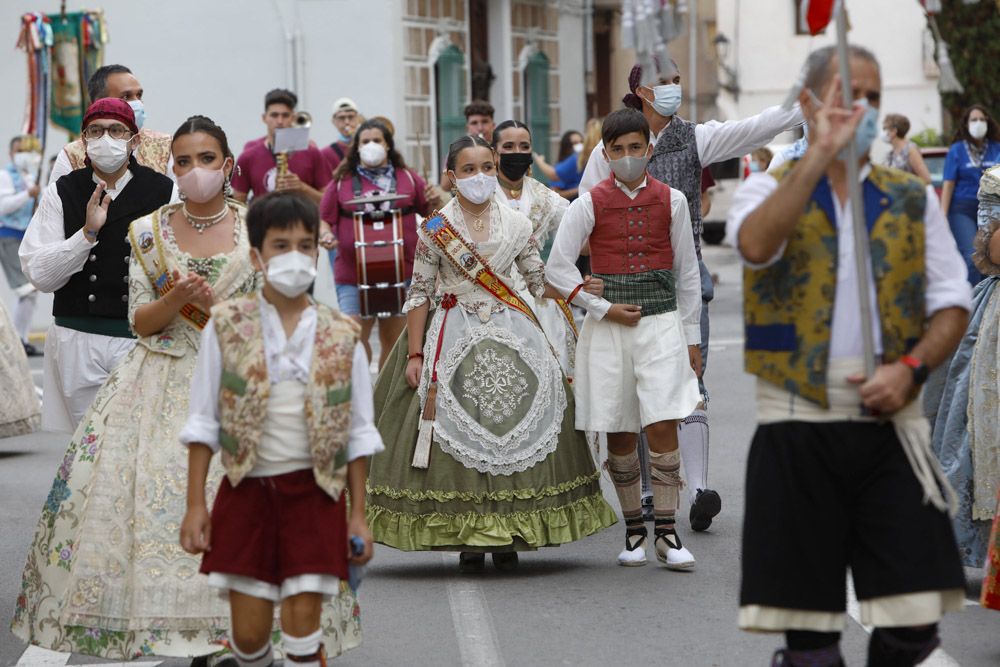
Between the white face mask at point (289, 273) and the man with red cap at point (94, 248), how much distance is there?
186 centimetres

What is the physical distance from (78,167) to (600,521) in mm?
2622

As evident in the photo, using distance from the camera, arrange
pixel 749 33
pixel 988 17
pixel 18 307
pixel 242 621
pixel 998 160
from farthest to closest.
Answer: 1. pixel 749 33
2. pixel 988 17
3. pixel 18 307
4. pixel 998 160
5. pixel 242 621

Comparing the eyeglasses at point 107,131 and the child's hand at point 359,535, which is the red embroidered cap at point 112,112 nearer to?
the eyeglasses at point 107,131

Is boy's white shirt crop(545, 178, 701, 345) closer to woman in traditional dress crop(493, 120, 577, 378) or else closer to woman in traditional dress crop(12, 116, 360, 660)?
woman in traditional dress crop(493, 120, 577, 378)

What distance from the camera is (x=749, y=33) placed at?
147 feet

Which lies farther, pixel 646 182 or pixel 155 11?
pixel 155 11

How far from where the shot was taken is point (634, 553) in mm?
7535

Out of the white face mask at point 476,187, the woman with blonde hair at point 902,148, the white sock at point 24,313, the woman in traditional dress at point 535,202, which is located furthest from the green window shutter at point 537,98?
the white face mask at point 476,187

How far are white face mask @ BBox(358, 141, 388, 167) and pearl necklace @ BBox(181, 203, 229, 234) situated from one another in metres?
5.16

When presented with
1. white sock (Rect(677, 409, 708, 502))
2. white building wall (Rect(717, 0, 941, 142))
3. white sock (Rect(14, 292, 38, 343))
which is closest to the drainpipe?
white building wall (Rect(717, 0, 941, 142))

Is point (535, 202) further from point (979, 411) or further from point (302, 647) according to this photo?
point (302, 647)

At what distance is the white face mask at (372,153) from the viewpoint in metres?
11.0

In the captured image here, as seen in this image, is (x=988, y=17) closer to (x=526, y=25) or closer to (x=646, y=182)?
(x=526, y=25)

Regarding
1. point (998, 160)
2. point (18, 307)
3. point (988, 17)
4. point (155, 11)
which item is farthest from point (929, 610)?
point (988, 17)
